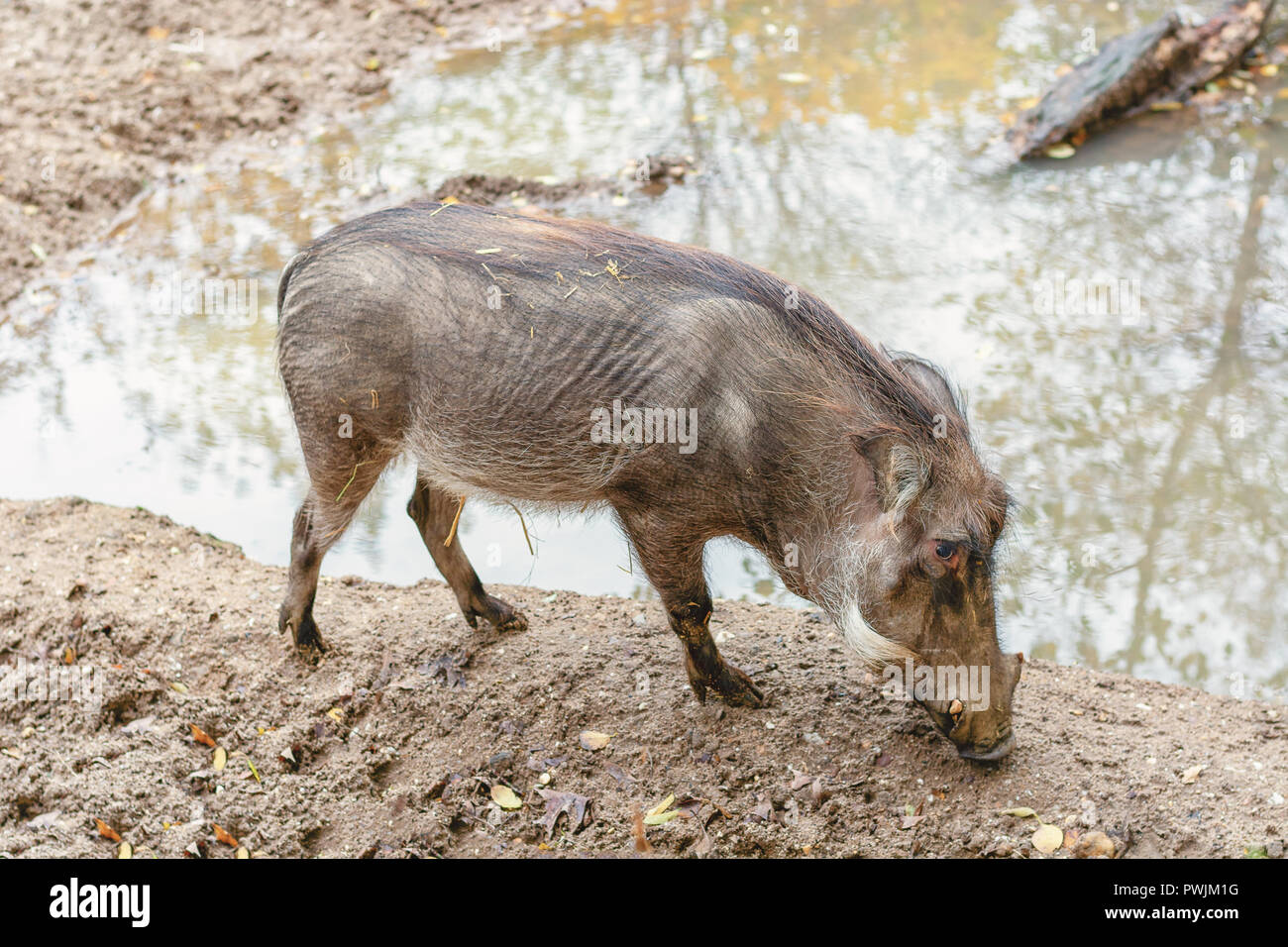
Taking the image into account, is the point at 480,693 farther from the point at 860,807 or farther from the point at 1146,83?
the point at 1146,83

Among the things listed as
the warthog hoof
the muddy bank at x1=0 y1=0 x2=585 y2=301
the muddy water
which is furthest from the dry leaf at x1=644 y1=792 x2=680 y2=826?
the muddy bank at x1=0 y1=0 x2=585 y2=301

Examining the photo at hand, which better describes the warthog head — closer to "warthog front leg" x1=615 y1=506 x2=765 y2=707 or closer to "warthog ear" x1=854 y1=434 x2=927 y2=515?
"warthog ear" x1=854 y1=434 x2=927 y2=515

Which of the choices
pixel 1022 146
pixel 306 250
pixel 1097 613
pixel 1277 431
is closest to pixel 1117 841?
pixel 1097 613

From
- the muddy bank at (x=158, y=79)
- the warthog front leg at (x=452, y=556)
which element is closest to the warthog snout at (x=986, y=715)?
the warthog front leg at (x=452, y=556)

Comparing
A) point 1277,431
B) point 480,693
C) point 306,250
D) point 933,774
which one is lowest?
point 480,693

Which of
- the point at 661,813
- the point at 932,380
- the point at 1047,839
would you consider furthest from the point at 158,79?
the point at 1047,839

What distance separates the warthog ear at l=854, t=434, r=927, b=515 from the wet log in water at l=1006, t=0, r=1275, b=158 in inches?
190

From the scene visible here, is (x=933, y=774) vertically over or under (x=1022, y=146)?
under

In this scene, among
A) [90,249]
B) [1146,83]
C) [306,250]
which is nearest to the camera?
[306,250]

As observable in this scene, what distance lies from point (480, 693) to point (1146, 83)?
6.45 metres

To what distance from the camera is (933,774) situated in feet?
11.0

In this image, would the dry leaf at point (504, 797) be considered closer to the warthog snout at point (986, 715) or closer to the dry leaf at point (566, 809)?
the dry leaf at point (566, 809)

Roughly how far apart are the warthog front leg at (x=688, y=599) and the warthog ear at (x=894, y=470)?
2.13ft

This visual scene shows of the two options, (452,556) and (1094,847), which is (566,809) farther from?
(1094,847)
